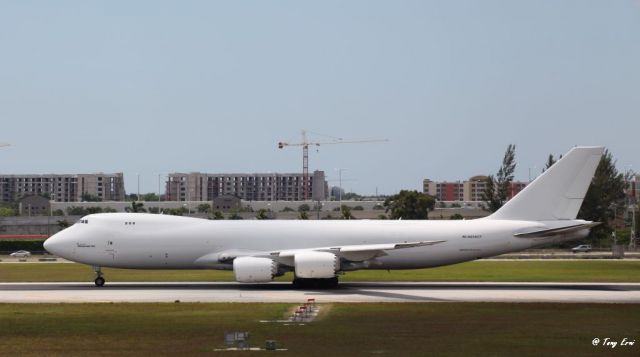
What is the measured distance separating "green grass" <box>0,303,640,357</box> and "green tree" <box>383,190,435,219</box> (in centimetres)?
8234

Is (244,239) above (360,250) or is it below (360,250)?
above

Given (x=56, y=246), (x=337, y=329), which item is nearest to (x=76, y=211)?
(x=56, y=246)

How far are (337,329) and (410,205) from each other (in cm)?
9376

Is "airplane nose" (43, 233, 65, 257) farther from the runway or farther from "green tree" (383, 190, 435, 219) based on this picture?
"green tree" (383, 190, 435, 219)

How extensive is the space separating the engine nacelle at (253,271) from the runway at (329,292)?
0.52 m

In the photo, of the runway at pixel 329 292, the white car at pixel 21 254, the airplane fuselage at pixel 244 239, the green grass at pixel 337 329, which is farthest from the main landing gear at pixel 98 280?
the white car at pixel 21 254

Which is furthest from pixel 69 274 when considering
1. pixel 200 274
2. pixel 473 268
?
pixel 473 268

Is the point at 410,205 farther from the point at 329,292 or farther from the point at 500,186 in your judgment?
the point at 329,292

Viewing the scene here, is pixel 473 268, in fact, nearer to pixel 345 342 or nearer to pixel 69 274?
pixel 69 274

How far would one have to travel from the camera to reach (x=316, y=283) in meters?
47.5

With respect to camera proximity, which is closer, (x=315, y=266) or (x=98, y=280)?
(x=315, y=266)

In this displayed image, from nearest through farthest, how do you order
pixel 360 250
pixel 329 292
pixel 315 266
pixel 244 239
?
pixel 329 292
pixel 315 266
pixel 360 250
pixel 244 239

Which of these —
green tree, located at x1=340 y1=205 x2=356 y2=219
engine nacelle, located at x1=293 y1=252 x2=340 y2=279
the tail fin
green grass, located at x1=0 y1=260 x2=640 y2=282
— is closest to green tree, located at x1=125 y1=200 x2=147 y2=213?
green tree, located at x1=340 y1=205 x2=356 y2=219

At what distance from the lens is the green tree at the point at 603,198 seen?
104494 millimetres
